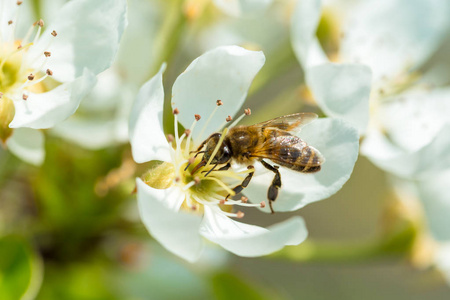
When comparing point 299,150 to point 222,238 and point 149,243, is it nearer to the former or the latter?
point 222,238

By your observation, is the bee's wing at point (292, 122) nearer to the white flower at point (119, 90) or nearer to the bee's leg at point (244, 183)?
the bee's leg at point (244, 183)

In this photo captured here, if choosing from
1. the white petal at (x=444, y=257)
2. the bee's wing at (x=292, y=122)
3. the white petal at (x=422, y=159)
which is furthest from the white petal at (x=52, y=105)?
the white petal at (x=444, y=257)

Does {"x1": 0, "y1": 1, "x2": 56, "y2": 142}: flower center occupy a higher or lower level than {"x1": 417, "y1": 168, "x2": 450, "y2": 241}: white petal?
higher

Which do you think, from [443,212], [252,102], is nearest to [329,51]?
[443,212]

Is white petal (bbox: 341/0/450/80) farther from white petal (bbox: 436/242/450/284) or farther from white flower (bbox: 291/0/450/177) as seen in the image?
white petal (bbox: 436/242/450/284)

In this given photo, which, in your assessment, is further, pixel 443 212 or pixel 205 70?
pixel 443 212

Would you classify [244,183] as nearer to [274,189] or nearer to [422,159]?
[274,189]

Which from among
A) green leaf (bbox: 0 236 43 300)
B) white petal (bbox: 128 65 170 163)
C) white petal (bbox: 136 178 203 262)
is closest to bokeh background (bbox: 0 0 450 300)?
green leaf (bbox: 0 236 43 300)
